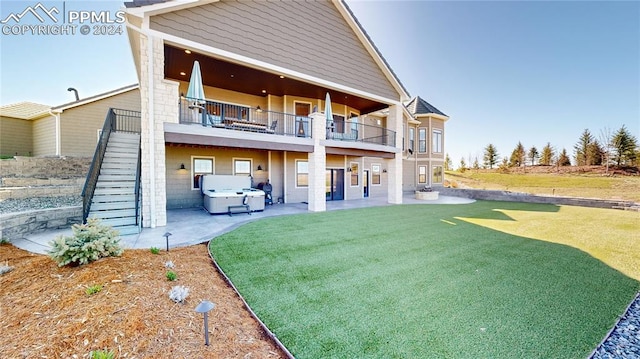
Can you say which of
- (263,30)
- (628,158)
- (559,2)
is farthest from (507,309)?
(628,158)

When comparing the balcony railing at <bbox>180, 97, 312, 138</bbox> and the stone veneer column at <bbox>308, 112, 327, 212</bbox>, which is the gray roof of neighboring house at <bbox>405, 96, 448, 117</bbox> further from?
the stone veneer column at <bbox>308, 112, 327, 212</bbox>

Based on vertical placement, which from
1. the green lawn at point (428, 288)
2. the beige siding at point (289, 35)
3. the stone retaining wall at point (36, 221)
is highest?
the beige siding at point (289, 35)

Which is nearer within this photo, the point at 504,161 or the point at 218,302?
the point at 218,302

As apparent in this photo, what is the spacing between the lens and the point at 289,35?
9.77 m

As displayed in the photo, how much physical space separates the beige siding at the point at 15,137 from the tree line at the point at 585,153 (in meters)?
39.9

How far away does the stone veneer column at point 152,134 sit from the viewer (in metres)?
7.01

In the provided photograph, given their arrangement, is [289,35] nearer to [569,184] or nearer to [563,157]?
[569,184]

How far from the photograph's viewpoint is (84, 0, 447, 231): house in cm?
715

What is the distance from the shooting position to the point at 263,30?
29.8ft

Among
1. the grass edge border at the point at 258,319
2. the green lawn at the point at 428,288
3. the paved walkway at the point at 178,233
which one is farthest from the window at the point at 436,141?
the grass edge border at the point at 258,319

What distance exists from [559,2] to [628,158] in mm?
19550

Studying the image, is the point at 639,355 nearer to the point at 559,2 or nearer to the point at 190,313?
the point at 190,313

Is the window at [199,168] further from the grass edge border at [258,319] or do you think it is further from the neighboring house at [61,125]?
the grass edge border at [258,319]

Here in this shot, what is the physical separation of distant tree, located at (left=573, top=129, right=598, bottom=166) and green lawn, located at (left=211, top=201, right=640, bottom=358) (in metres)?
30.1
